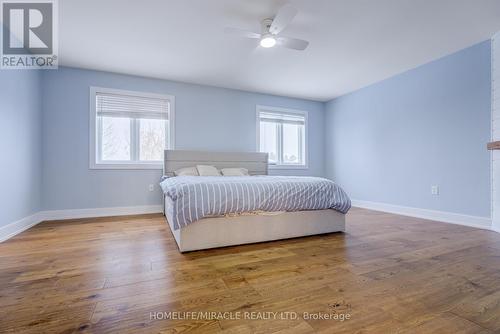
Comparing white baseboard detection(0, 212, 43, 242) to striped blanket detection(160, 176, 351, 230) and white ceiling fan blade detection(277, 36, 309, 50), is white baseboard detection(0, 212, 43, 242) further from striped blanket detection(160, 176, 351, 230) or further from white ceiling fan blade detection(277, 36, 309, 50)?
white ceiling fan blade detection(277, 36, 309, 50)

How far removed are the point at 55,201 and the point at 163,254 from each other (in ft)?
8.93

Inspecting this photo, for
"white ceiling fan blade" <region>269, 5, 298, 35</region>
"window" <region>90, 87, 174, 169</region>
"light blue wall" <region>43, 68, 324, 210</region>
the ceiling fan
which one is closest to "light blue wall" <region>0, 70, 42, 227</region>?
"light blue wall" <region>43, 68, 324, 210</region>

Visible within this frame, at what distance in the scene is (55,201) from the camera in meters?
3.62

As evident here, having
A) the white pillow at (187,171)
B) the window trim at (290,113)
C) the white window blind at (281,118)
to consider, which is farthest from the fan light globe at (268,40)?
the white window blind at (281,118)

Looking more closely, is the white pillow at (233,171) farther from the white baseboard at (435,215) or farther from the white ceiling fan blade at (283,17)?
the white baseboard at (435,215)

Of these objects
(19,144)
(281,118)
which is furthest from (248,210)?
(281,118)

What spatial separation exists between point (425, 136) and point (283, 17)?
310cm

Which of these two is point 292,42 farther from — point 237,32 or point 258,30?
point 237,32

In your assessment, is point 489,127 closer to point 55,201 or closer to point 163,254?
point 163,254

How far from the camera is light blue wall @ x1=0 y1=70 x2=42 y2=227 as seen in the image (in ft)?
8.55

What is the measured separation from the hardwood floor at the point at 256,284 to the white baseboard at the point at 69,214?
23cm

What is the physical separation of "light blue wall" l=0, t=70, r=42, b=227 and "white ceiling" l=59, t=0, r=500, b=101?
2.38ft

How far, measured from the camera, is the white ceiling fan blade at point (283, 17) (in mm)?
2030

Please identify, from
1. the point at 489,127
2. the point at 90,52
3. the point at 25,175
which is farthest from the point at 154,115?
the point at 489,127
